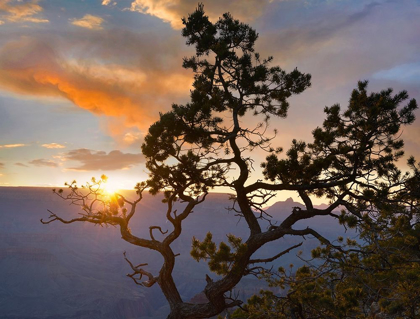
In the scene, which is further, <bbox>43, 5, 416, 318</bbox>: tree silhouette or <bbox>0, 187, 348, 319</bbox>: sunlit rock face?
<bbox>0, 187, 348, 319</bbox>: sunlit rock face

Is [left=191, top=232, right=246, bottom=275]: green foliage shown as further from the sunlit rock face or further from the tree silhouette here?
the sunlit rock face

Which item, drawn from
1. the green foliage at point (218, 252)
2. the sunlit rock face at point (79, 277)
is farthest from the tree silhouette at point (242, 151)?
the sunlit rock face at point (79, 277)

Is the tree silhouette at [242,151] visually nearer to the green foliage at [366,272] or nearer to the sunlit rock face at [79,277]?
the green foliage at [366,272]

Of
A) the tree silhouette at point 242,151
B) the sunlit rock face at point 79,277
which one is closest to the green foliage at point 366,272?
the tree silhouette at point 242,151

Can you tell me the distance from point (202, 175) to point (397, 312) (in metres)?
7.44

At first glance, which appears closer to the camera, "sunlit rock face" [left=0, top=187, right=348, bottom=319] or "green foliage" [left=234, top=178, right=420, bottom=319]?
"green foliage" [left=234, top=178, right=420, bottom=319]

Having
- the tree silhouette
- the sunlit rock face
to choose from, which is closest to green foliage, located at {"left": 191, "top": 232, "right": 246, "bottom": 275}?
the tree silhouette

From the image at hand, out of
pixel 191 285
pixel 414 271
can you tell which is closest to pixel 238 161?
pixel 414 271

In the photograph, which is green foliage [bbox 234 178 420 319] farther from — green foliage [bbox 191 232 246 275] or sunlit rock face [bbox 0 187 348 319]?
sunlit rock face [bbox 0 187 348 319]

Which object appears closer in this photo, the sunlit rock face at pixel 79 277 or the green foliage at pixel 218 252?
the green foliage at pixel 218 252

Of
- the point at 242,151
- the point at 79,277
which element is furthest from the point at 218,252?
the point at 79,277

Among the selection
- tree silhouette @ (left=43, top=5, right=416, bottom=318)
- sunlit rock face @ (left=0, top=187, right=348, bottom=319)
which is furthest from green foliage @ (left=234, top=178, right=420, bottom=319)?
sunlit rock face @ (left=0, top=187, right=348, bottom=319)

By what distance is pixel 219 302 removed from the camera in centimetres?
834

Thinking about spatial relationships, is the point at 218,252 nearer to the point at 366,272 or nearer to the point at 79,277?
the point at 366,272
